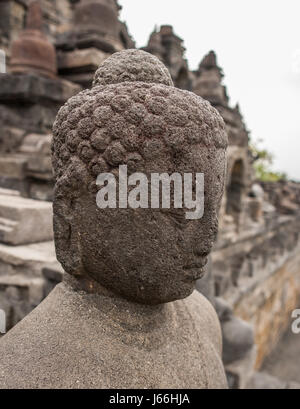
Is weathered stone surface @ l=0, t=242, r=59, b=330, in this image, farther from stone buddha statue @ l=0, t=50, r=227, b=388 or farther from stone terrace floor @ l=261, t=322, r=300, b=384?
stone terrace floor @ l=261, t=322, r=300, b=384

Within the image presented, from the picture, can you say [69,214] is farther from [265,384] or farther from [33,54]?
[33,54]

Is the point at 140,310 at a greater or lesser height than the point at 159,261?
lesser

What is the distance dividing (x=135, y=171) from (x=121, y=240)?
198 millimetres

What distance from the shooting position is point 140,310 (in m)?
1.08

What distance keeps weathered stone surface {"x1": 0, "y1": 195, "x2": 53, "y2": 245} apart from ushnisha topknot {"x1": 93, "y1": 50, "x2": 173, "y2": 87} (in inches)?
49.0

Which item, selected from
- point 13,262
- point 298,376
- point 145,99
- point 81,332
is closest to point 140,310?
point 81,332

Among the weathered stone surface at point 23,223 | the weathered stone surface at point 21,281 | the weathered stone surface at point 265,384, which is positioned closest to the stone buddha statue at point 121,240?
the weathered stone surface at point 21,281

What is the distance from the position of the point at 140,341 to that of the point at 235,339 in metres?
1.58

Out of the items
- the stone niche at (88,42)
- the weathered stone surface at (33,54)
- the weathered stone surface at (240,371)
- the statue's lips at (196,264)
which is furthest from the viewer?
the stone niche at (88,42)

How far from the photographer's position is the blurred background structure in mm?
2066

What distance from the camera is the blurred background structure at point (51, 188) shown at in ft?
6.78

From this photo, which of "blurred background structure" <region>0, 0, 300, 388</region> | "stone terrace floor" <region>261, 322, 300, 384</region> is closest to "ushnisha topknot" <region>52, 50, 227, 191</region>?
"blurred background structure" <region>0, 0, 300, 388</region>

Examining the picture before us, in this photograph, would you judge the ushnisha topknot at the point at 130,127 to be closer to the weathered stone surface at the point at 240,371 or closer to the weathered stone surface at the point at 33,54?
the weathered stone surface at the point at 240,371

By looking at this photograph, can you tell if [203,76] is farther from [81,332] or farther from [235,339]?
[81,332]
